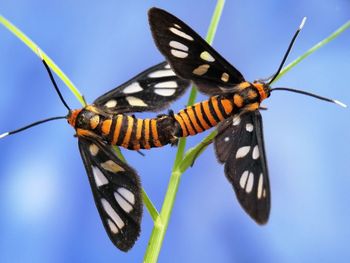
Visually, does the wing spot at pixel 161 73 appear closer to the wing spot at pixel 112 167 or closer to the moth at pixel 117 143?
the moth at pixel 117 143

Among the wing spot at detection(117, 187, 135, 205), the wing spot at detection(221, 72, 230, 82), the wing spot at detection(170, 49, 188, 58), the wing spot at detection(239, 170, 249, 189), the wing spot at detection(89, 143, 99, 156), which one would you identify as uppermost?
the wing spot at detection(170, 49, 188, 58)

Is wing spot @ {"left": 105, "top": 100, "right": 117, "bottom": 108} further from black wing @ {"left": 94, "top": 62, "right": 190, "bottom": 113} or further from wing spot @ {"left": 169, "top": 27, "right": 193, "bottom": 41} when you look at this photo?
wing spot @ {"left": 169, "top": 27, "right": 193, "bottom": 41}

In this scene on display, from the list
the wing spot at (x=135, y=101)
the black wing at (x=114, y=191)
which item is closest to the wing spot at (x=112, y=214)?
the black wing at (x=114, y=191)

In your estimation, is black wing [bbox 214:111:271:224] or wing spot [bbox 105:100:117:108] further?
wing spot [bbox 105:100:117:108]

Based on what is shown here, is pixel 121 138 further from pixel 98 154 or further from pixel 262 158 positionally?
pixel 262 158

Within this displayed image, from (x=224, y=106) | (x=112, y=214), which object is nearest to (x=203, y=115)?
(x=224, y=106)

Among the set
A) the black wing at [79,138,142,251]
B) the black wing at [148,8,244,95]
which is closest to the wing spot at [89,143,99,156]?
the black wing at [79,138,142,251]

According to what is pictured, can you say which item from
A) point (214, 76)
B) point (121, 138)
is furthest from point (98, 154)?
point (214, 76)
